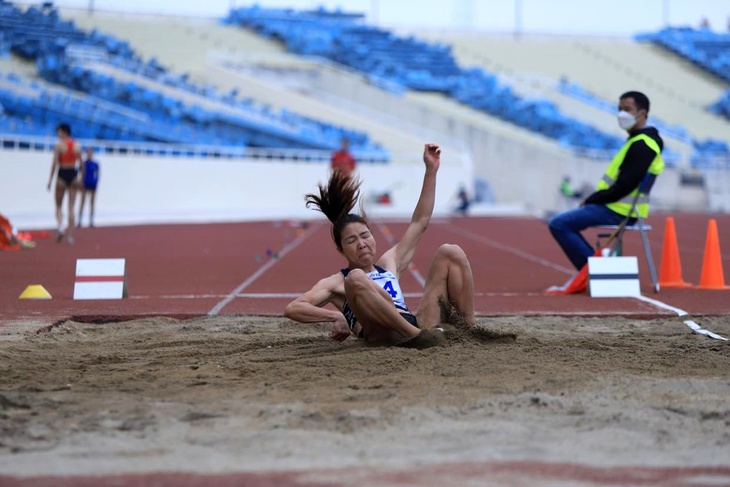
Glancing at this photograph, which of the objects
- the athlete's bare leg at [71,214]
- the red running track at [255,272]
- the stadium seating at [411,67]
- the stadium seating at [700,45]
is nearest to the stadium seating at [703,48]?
the stadium seating at [700,45]

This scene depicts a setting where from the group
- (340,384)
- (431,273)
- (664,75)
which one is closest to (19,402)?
(340,384)

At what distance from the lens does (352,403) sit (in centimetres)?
490

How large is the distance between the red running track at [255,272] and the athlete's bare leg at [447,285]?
220cm

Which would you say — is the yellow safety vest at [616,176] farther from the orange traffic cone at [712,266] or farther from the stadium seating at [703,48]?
the stadium seating at [703,48]

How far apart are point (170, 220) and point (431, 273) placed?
22346 mm

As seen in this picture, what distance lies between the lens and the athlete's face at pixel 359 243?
650 cm

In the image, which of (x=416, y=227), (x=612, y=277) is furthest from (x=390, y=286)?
(x=612, y=277)

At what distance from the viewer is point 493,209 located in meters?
40.2

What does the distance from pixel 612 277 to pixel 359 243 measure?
15.2 feet

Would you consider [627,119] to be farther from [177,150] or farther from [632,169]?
[177,150]

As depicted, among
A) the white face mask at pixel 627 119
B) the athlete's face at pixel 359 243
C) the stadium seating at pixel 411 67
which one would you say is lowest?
the athlete's face at pixel 359 243

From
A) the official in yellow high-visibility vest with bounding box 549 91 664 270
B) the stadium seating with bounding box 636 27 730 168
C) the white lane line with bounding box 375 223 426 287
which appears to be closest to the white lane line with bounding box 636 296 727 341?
the official in yellow high-visibility vest with bounding box 549 91 664 270

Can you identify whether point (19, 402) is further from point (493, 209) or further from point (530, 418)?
point (493, 209)

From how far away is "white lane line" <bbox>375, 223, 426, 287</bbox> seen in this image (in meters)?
12.4
